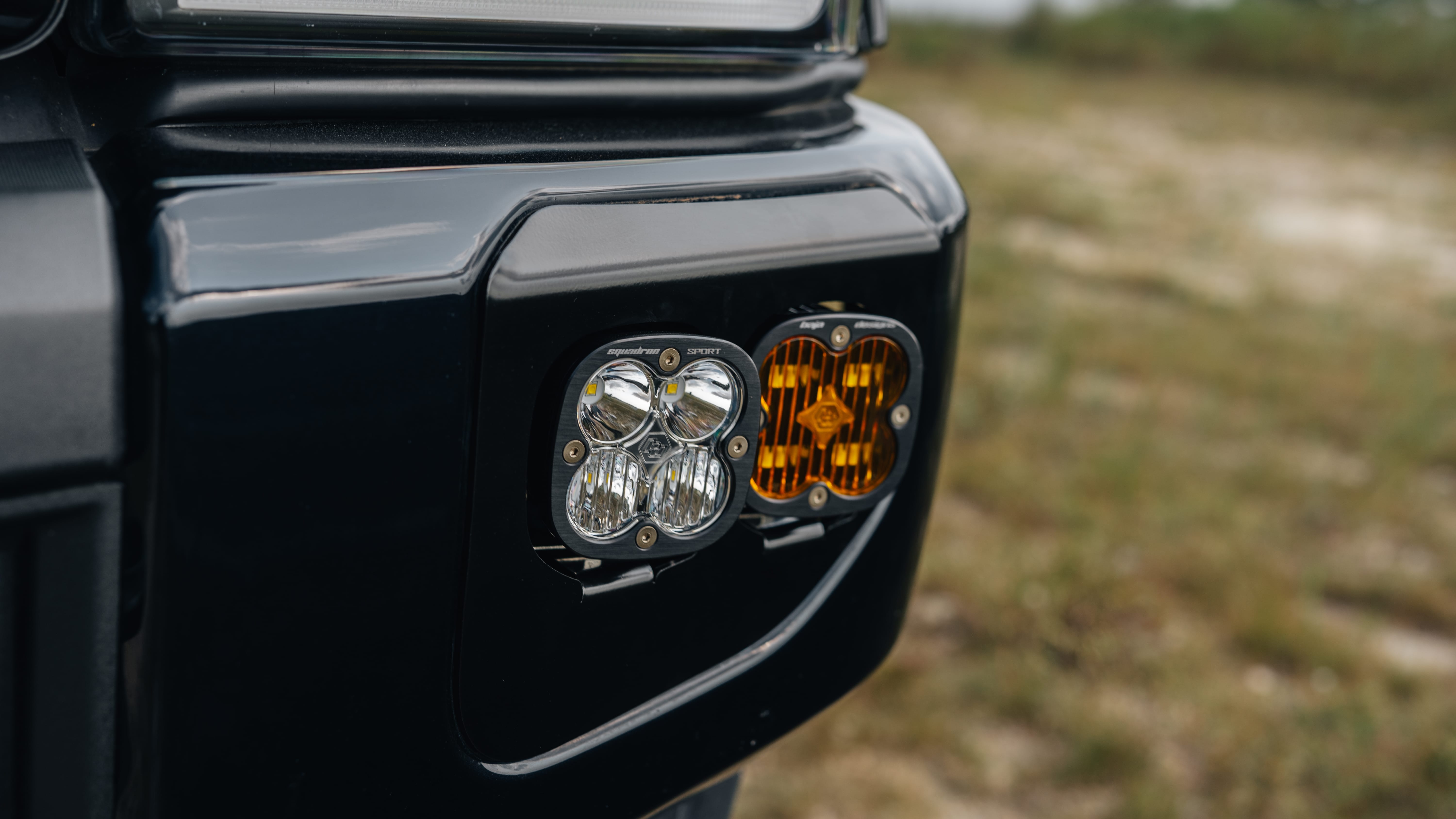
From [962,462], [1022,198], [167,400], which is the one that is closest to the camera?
[167,400]

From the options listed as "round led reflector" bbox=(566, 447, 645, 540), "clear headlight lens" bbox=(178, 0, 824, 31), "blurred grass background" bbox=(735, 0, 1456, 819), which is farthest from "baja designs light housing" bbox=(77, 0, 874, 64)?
"blurred grass background" bbox=(735, 0, 1456, 819)

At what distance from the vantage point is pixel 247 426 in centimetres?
71

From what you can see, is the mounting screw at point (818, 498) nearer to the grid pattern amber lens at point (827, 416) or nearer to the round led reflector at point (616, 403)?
the grid pattern amber lens at point (827, 416)

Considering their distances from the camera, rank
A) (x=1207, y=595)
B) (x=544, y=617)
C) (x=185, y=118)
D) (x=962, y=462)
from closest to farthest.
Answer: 1. (x=185, y=118)
2. (x=544, y=617)
3. (x=1207, y=595)
4. (x=962, y=462)

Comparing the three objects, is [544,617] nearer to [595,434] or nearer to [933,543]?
[595,434]

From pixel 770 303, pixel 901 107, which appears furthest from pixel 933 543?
pixel 901 107

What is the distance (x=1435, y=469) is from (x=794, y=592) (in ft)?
10.3

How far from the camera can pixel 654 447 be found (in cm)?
91

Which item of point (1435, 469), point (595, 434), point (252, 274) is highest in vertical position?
point (252, 274)

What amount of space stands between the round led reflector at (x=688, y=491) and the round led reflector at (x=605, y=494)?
2cm

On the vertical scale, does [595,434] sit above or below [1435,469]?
above

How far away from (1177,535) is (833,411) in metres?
2.09

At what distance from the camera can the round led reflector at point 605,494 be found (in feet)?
2.85

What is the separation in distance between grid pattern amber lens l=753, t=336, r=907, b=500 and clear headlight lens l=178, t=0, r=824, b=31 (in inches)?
11.8
